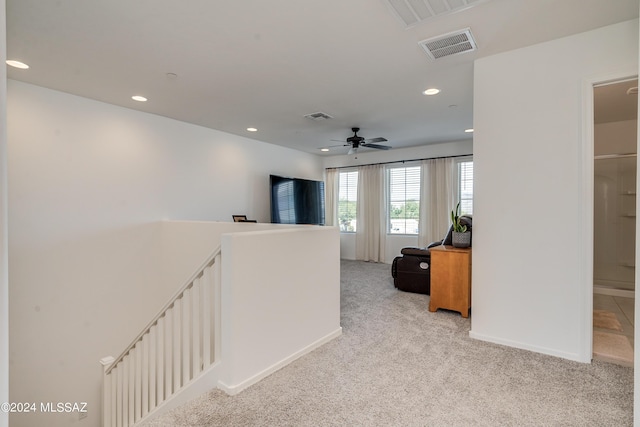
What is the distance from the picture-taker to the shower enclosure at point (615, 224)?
423 centimetres

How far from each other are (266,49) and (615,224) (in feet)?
17.3

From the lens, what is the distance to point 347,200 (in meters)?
7.39

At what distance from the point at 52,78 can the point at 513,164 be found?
4287mm

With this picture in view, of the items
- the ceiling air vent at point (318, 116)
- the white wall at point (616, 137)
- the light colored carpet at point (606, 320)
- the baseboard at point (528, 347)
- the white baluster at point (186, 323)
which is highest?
the ceiling air vent at point (318, 116)

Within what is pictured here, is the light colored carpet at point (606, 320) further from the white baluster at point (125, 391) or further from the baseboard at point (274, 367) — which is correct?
the white baluster at point (125, 391)

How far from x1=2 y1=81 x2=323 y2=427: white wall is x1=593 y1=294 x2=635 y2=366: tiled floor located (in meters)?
4.24

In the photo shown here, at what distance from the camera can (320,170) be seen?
24.5 feet

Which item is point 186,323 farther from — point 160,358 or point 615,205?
point 615,205

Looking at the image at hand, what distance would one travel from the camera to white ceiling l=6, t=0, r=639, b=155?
1999mm

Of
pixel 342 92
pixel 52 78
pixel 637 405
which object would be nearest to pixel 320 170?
pixel 342 92

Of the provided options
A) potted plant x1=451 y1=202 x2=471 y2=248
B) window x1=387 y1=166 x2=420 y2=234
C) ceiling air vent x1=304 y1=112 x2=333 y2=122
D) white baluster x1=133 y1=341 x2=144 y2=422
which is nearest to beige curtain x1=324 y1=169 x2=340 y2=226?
window x1=387 y1=166 x2=420 y2=234

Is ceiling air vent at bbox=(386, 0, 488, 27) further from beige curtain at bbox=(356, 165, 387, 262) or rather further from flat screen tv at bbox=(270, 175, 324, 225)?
beige curtain at bbox=(356, 165, 387, 262)

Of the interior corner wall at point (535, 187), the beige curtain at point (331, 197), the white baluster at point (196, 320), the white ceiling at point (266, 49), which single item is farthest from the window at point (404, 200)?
the white baluster at point (196, 320)

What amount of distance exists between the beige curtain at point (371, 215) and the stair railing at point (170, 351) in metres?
4.82
